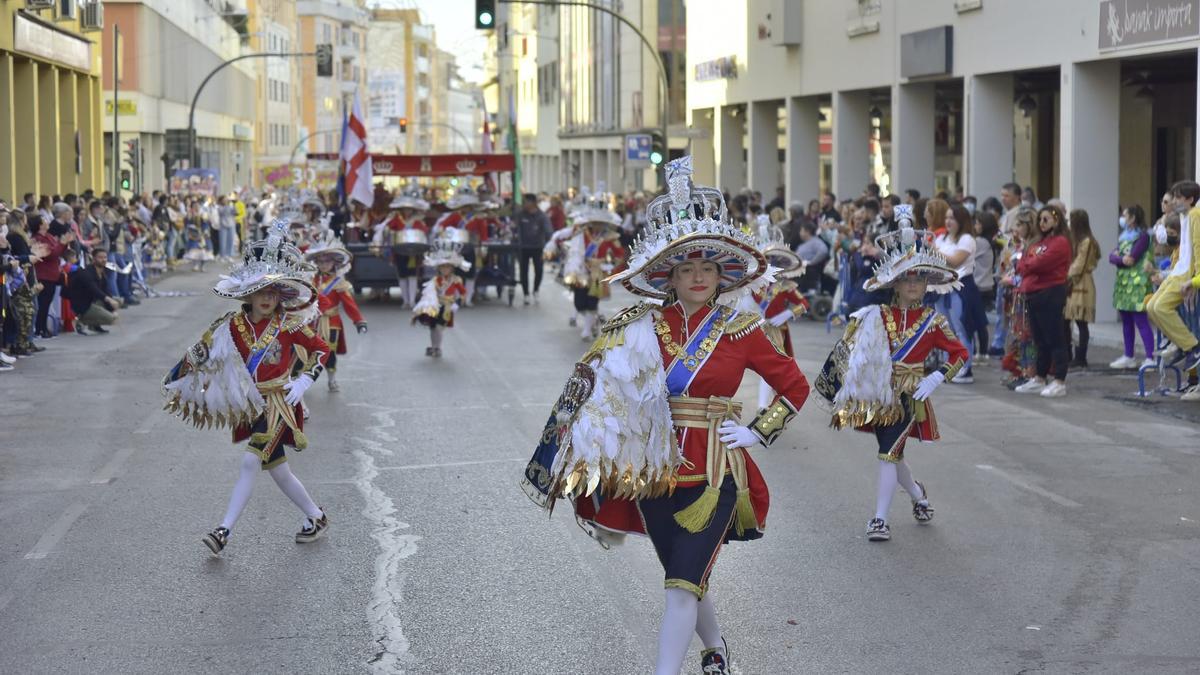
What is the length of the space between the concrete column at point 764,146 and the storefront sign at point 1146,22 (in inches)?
706

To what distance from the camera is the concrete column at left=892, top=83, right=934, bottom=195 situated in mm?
30625

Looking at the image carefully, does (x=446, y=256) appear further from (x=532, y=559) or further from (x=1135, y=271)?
(x=532, y=559)

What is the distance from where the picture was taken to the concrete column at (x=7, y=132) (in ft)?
120

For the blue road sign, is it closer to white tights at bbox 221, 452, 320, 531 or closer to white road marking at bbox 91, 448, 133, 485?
white road marking at bbox 91, 448, 133, 485

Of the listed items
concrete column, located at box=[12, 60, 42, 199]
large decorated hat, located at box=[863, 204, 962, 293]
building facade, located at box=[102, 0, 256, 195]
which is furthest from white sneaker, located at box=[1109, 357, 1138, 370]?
building facade, located at box=[102, 0, 256, 195]

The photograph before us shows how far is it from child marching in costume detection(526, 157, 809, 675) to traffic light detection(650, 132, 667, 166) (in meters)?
30.7

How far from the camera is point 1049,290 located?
1587cm

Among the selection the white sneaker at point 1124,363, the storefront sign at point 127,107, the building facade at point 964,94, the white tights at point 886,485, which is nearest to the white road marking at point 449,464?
the white tights at point 886,485

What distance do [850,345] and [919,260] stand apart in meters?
0.60

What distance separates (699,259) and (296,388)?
364cm

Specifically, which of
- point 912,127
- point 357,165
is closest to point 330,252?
point 357,165

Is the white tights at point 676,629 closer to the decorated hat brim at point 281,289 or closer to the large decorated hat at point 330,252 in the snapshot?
the decorated hat brim at point 281,289

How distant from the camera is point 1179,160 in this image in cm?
2861

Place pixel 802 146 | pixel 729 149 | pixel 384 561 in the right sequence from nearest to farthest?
pixel 384 561
pixel 802 146
pixel 729 149
